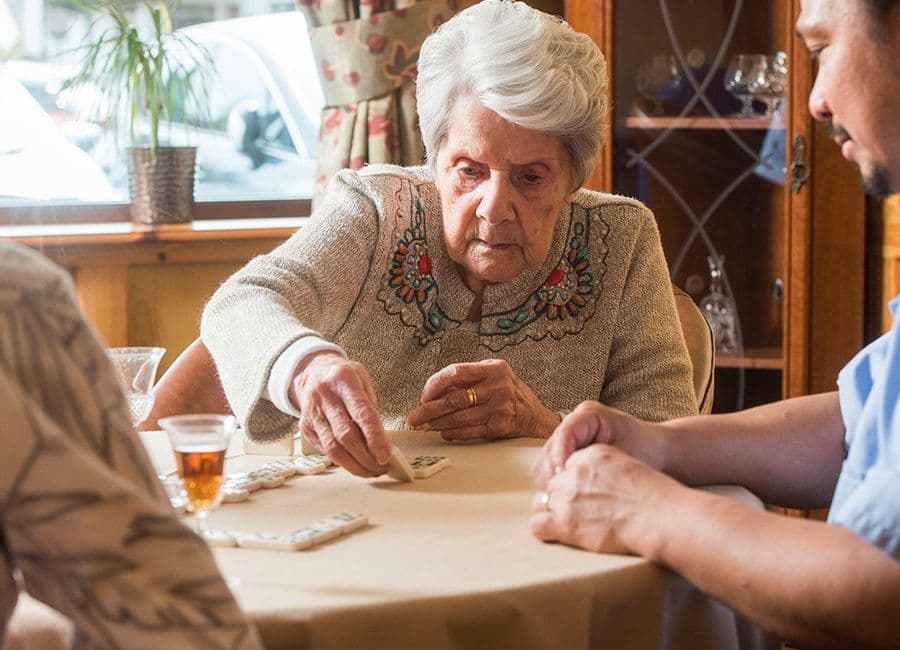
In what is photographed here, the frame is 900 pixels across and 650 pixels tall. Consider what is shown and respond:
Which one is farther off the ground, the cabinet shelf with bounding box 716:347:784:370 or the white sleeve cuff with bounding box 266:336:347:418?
the white sleeve cuff with bounding box 266:336:347:418

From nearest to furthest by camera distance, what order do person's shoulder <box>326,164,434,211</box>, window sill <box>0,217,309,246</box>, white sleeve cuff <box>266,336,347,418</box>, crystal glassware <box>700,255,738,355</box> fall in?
1. white sleeve cuff <box>266,336,347,418</box>
2. person's shoulder <box>326,164,434,211</box>
3. window sill <box>0,217,309,246</box>
4. crystal glassware <box>700,255,738,355</box>

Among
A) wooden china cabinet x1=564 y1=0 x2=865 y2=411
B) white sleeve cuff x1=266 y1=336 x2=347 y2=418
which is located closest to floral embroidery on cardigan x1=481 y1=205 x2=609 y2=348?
white sleeve cuff x1=266 y1=336 x2=347 y2=418

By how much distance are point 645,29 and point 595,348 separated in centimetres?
158

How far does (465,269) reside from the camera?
2.36 m

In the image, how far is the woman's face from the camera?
219 centimetres

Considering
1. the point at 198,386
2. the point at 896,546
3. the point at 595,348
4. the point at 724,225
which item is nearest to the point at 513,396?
the point at 595,348

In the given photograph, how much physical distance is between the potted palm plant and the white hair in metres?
1.45

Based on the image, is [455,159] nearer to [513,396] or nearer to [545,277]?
[545,277]

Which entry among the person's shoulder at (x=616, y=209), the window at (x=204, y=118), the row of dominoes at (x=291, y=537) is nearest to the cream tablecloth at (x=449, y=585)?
the row of dominoes at (x=291, y=537)

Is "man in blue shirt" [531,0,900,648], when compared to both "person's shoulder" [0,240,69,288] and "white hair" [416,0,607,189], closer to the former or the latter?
"white hair" [416,0,607,189]

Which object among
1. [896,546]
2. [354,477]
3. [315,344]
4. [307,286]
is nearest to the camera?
[896,546]

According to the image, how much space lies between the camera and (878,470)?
4.43 feet

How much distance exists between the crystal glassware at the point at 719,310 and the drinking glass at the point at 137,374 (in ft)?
6.60

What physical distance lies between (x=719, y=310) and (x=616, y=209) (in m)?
1.30
